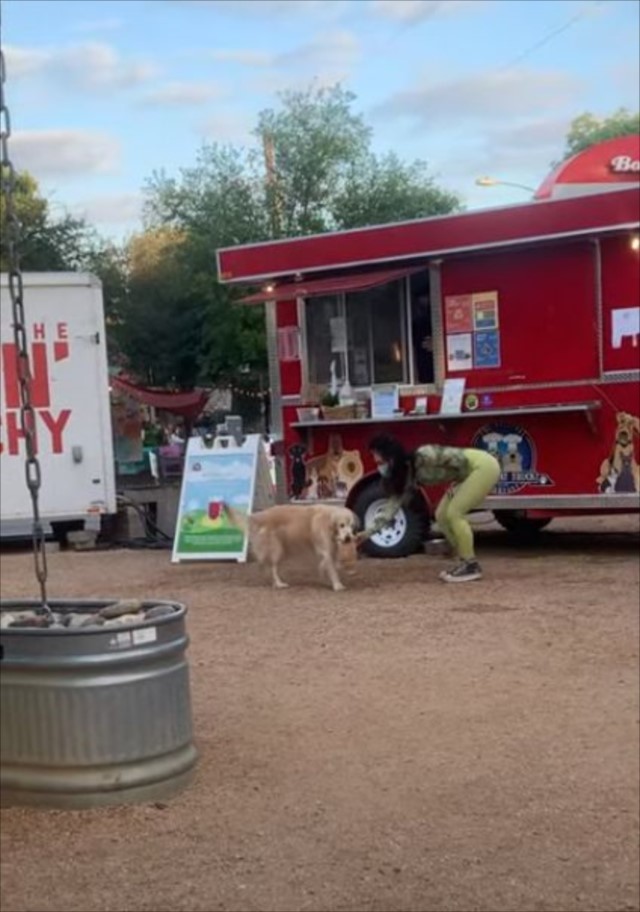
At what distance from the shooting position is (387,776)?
5.86 meters

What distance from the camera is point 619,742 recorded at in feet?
20.6

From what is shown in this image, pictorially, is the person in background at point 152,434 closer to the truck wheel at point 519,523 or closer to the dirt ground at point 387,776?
the truck wheel at point 519,523

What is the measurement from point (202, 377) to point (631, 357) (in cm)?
2652

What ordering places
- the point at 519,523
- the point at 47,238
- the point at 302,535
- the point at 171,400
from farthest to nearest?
the point at 47,238 < the point at 171,400 < the point at 519,523 < the point at 302,535

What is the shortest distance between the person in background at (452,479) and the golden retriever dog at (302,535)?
0.34m

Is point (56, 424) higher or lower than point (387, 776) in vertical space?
higher

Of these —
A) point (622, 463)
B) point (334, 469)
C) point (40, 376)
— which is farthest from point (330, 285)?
point (40, 376)

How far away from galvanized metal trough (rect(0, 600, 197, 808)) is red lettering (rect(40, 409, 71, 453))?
9724 millimetres

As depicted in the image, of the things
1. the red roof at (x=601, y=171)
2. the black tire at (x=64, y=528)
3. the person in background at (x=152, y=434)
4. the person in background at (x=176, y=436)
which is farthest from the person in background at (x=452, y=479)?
the person in background at (x=176, y=436)

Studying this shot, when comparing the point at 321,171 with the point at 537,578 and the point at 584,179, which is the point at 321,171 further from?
the point at 537,578

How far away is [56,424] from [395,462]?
212 inches

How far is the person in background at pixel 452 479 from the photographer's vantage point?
10.9 metres

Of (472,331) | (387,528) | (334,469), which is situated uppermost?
(472,331)

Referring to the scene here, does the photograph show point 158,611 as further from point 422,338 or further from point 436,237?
point 422,338
